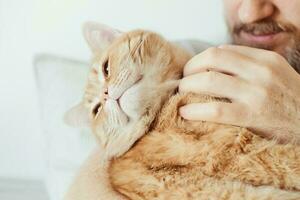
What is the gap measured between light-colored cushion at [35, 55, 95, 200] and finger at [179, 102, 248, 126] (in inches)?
17.5

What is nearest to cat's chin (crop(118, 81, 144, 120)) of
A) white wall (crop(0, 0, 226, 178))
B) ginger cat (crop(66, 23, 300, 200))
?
ginger cat (crop(66, 23, 300, 200))

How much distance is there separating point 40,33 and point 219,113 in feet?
2.43

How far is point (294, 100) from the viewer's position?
980mm

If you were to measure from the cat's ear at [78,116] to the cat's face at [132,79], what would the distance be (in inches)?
4.0

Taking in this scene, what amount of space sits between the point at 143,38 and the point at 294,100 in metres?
0.31

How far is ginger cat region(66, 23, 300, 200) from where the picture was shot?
0.87 m

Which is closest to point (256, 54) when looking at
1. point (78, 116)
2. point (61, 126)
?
point (78, 116)

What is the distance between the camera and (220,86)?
3.10 feet

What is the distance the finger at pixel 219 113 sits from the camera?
0.92 meters

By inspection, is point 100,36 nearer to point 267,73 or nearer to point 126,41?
point 126,41

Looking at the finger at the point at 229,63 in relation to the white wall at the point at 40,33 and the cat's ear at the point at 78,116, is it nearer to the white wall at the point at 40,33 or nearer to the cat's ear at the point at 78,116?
the cat's ear at the point at 78,116

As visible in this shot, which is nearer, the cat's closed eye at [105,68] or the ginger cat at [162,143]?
the ginger cat at [162,143]

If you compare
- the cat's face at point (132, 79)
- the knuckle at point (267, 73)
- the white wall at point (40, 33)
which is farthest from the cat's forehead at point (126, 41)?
the white wall at point (40, 33)

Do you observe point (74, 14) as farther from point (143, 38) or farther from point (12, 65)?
point (143, 38)
